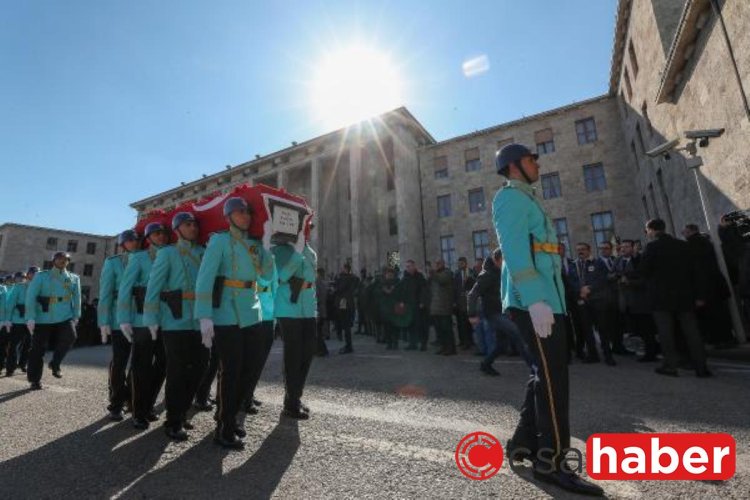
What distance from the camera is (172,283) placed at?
12.5ft

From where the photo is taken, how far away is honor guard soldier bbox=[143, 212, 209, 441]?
345cm

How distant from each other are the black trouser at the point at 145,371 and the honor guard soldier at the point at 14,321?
621 centimetres

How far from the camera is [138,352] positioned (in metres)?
4.05

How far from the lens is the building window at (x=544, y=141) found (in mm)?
26125

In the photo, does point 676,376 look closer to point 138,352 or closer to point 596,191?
point 138,352

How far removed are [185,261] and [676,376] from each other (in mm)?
6228

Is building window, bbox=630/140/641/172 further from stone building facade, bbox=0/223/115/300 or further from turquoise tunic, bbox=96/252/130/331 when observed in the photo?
stone building facade, bbox=0/223/115/300

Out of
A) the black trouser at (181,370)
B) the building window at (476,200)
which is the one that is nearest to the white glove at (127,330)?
the black trouser at (181,370)

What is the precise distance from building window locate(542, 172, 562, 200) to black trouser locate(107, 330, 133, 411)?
1017 inches

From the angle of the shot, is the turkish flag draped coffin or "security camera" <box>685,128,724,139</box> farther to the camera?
"security camera" <box>685,128,724,139</box>

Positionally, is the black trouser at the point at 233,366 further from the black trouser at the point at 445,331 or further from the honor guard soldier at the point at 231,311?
the black trouser at the point at 445,331

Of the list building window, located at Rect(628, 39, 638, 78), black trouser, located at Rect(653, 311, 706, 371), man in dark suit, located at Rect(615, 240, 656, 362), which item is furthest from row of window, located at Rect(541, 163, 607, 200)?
black trouser, located at Rect(653, 311, 706, 371)

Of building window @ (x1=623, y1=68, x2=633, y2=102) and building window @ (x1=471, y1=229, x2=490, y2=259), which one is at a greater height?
building window @ (x1=623, y1=68, x2=633, y2=102)

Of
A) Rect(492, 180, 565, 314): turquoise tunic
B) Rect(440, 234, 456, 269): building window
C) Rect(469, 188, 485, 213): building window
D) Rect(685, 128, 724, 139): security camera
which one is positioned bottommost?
Rect(492, 180, 565, 314): turquoise tunic
